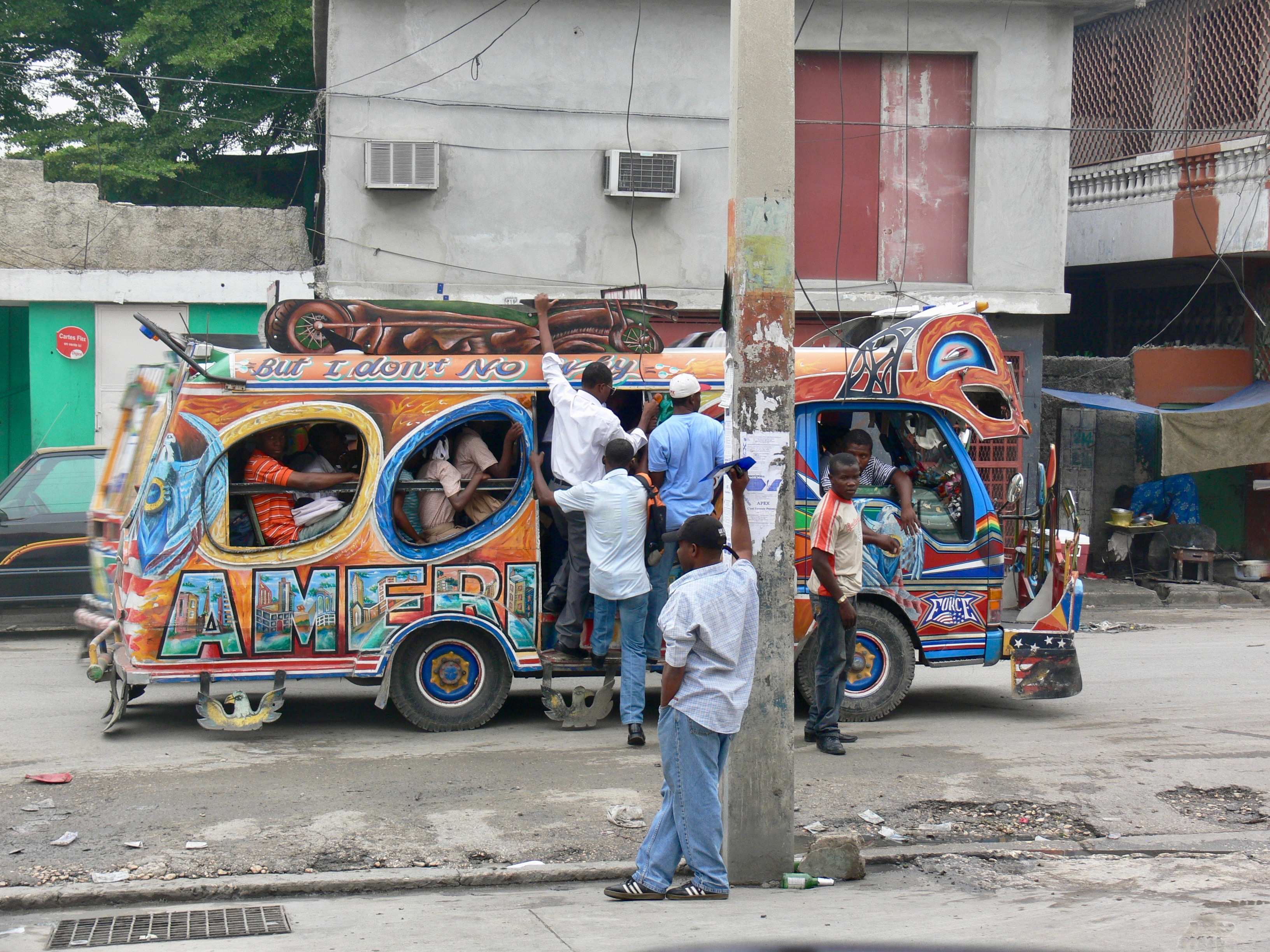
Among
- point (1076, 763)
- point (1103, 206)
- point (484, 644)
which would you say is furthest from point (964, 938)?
point (1103, 206)

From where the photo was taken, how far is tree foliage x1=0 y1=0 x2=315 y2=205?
2022cm

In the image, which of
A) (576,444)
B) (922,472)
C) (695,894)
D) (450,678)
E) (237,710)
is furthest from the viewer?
(922,472)

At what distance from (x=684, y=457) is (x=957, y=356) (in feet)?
6.82

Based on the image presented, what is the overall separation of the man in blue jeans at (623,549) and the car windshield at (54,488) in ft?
19.5

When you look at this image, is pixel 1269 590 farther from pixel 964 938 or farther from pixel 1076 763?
pixel 964 938

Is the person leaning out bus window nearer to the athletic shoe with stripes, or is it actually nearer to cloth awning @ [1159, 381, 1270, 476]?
the athletic shoe with stripes

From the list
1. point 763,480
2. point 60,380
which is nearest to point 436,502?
point 763,480

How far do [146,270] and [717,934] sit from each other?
14580mm

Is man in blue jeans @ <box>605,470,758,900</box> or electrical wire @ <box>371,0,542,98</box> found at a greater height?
electrical wire @ <box>371,0,542,98</box>

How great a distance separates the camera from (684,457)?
26.4 ft

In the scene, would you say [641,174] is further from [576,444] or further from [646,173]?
[576,444]

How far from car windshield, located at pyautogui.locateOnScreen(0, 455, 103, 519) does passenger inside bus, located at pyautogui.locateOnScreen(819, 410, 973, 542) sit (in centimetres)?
692

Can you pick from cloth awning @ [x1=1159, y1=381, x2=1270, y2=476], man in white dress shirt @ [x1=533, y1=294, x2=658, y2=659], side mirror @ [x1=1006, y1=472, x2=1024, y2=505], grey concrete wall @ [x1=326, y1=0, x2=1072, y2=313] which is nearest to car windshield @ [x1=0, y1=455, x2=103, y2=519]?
grey concrete wall @ [x1=326, y1=0, x2=1072, y2=313]

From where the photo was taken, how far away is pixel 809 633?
8297mm
